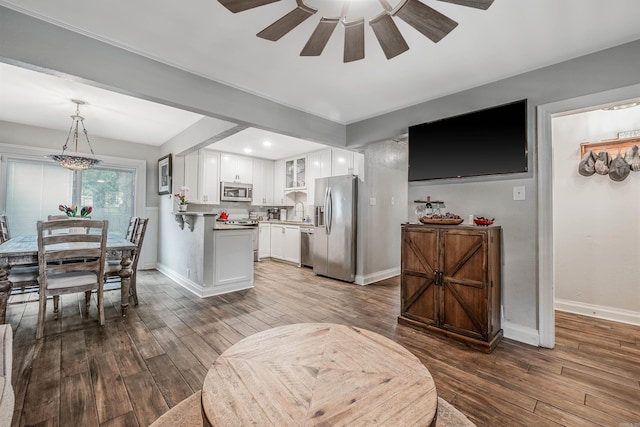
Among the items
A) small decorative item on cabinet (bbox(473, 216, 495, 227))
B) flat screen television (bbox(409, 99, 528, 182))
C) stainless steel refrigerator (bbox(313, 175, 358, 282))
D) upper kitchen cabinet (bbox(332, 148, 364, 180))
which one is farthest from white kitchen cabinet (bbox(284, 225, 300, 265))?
small decorative item on cabinet (bbox(473, 216, 495, 227))

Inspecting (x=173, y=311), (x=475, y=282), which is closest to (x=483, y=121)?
(x=475, y=282)

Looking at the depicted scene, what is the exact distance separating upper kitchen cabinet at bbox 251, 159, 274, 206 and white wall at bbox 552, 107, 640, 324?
550cm

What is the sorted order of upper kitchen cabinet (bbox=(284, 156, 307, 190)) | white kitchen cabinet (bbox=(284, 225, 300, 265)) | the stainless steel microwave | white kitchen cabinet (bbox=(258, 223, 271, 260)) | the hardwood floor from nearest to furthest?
the hardwood floor < white kitchen cabinet (bbox=(284, 225, 300, 265)) < the stainless steel microwave < upper kitchen cabinet (bbox=(284, 156, 307, 190)) < white kitchen cabinet (bbox=(258, 223, 271, 260))

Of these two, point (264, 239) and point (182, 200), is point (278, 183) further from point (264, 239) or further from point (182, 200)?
point (182, 200)

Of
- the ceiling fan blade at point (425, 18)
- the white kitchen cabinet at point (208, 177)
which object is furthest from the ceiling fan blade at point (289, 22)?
the white kitchen cabinet at point (208, 177)

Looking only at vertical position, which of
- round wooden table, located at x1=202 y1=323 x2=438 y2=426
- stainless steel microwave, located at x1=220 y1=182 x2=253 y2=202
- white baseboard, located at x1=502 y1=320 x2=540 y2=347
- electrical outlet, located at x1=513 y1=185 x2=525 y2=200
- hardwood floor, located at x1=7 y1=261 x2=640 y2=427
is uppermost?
stainless steel microwave, located at x1=220 y1=182 x2=253 y2=202

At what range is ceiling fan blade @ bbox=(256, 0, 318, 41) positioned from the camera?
4.70 ft

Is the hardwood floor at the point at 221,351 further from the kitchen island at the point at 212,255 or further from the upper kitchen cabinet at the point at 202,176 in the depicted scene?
the upper kitchen cabinet at the point at 202,176

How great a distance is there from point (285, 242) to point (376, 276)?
234 cm

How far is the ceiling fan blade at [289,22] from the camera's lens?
143 cm

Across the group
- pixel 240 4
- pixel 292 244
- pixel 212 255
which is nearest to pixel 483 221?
pixel 240 4

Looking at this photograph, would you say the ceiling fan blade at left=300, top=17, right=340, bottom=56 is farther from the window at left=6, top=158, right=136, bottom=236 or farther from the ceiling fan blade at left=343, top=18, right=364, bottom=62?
the window at left=6, top=158, right=136, bottom=236

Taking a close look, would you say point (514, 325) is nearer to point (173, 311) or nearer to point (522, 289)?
point (522, 289)

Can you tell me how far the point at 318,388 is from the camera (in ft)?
3.20
